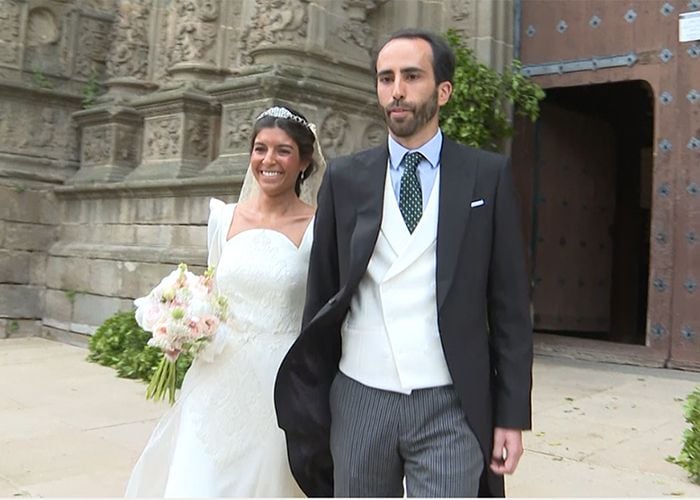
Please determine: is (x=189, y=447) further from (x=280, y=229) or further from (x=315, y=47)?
(x=315, y=47)

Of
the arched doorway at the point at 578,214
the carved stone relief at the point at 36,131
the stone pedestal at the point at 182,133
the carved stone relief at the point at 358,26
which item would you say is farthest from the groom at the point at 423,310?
the carved stone relief at the point at 36,131

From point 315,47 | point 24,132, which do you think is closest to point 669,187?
point 315,47

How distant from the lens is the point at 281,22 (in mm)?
6766

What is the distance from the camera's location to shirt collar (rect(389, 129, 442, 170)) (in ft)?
6.52

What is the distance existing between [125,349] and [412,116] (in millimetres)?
5572

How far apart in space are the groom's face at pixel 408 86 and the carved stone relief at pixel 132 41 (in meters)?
7.80

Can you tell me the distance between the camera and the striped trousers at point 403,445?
1.84 m

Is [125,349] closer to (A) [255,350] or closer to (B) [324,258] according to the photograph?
(A) [255,350]

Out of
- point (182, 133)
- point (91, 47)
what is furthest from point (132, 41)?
point (182, 133)

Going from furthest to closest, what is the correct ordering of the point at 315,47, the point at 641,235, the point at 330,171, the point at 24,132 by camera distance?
1. the point at 641,235
2. the point at 24,132
3. the point at 315,47
4. the point at 330,171

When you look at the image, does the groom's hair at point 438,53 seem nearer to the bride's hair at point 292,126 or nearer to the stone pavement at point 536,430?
the bride's hair at point 292,126

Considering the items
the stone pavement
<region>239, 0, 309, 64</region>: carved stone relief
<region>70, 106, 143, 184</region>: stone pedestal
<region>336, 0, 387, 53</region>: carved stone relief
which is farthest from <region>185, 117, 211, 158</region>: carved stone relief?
the stone pavement

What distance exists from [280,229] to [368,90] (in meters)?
4.67

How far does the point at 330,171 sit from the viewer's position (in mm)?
2084
